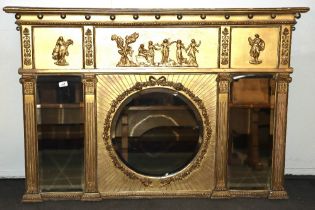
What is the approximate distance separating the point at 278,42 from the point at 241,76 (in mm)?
404

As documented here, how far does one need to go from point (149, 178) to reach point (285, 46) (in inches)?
61.9

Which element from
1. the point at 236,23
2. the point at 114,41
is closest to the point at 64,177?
the point at 114,41

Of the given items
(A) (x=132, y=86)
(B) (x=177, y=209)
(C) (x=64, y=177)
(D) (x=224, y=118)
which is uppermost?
(A) (x=132, y=86)

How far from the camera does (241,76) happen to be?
11.5ft

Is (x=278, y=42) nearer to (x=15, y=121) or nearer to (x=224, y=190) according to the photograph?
(x=224, y=190)

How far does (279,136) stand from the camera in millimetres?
3576

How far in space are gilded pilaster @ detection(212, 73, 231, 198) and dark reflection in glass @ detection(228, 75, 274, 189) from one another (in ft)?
0.17

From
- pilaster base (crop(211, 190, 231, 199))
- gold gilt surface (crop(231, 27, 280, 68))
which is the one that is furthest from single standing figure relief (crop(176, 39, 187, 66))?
pilaster base (crop(211, 190, 231, 199))

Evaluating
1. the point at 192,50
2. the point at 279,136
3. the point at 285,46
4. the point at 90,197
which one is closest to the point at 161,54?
the point at 192,50

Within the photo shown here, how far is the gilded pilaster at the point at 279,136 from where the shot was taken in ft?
11.5

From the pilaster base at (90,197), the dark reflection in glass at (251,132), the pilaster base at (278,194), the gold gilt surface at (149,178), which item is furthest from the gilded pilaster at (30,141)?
the pilaster base at (278,194)

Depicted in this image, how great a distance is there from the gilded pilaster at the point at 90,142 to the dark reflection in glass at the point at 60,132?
0.05 m

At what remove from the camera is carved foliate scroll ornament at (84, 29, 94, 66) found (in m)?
3.38

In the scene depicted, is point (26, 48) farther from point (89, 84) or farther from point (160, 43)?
point (160, 43)
